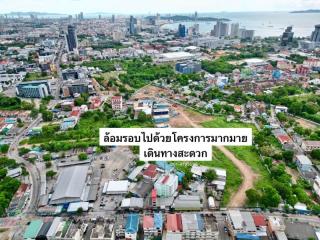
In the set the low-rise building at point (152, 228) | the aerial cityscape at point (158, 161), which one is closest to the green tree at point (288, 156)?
the aerial cityscape at point (158, 161)

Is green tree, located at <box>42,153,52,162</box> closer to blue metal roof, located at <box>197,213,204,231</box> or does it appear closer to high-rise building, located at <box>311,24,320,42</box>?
blue metal roof, located at <box>197,213,204,231</box>

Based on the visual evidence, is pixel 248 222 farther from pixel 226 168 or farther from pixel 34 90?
pixel 34 90

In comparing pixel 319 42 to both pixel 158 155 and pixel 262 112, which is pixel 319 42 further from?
pixel 158 155

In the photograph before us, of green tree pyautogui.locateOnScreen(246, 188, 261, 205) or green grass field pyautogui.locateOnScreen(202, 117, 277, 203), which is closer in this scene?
green tree pyautogui.locateOnScreen(246, 188, 261, 205)

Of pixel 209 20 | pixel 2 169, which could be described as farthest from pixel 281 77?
pixel 209 20

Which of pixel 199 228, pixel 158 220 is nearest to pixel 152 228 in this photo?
pixel 158 220

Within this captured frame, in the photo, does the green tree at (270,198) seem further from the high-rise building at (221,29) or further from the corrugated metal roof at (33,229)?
the high-rise building at (221,29)

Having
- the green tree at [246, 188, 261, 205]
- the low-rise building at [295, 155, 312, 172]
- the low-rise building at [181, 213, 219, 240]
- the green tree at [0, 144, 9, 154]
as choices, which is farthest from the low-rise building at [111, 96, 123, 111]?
the low-rise building at [295, 155, 312, 172]
